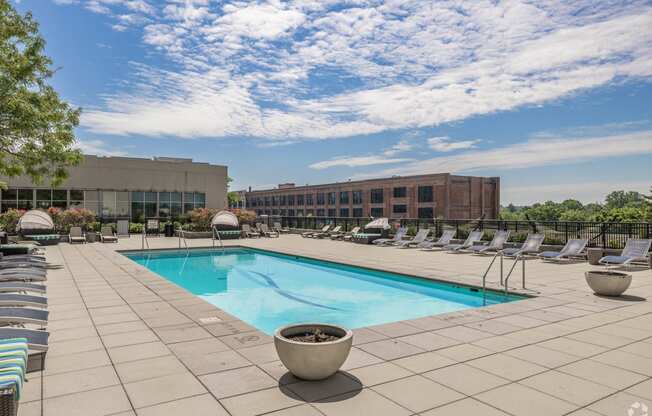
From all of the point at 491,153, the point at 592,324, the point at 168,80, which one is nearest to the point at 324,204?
the point at 491,153

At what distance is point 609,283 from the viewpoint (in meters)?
8.26

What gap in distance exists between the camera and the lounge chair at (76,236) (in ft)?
72.0

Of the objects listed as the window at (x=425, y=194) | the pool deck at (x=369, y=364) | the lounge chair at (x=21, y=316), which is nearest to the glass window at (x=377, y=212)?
the window at (x=425, y=194)

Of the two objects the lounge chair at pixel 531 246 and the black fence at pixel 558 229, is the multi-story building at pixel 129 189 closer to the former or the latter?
the black fence at pixel 558 229

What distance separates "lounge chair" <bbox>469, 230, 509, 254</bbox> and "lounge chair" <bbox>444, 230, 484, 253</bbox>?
1.29 feet

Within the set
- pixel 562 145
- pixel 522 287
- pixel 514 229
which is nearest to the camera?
pixel 522 287

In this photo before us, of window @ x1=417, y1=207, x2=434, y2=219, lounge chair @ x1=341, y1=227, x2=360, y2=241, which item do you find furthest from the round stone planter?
window @ x1=417, y1=207, x2=434, y2=219

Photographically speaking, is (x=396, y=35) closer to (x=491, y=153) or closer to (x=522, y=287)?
(x=522, y=287)

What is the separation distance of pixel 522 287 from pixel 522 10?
7131mm

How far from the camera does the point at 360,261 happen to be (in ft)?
48.3

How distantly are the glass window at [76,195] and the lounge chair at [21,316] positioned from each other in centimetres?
2978

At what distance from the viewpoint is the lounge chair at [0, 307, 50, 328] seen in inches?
195

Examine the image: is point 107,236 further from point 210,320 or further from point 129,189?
point 210,320

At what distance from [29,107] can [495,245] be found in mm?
16002
